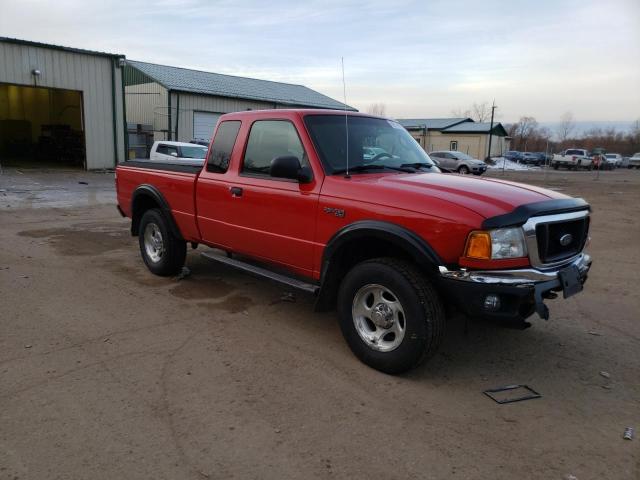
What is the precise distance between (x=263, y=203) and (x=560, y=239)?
2.49 metres

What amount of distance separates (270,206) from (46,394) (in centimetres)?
226

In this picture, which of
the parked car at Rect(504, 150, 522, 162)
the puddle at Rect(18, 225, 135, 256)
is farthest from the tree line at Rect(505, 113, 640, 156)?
the puddle at Rect(18, 225, 135, 256)

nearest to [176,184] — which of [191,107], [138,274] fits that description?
[138,274]

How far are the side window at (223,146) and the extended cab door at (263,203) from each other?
0.33 feet

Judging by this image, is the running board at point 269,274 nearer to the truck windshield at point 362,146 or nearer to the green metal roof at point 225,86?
the truck windshield at point 362,146

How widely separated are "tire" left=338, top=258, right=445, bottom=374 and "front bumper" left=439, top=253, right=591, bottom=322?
22 centimetres

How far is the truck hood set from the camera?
3.50 meters

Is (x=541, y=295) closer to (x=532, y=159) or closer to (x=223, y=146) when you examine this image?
(x=223, y=146)

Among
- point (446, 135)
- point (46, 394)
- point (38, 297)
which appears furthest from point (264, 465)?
point (446, 135)

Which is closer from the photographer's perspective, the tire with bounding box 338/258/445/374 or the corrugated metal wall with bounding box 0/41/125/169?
the tire with bounding box 338/258/445/374

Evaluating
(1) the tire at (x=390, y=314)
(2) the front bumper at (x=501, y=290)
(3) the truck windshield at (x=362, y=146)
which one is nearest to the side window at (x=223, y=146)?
(3) the truck windshield at (x=362, y=146)

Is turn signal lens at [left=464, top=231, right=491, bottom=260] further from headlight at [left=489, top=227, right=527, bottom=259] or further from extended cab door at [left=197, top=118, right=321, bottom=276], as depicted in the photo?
extended cab door at [left=197, top=118, right=321, bottom=276]

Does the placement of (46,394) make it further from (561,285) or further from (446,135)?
(446,135)

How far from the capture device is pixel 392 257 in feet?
12.7
